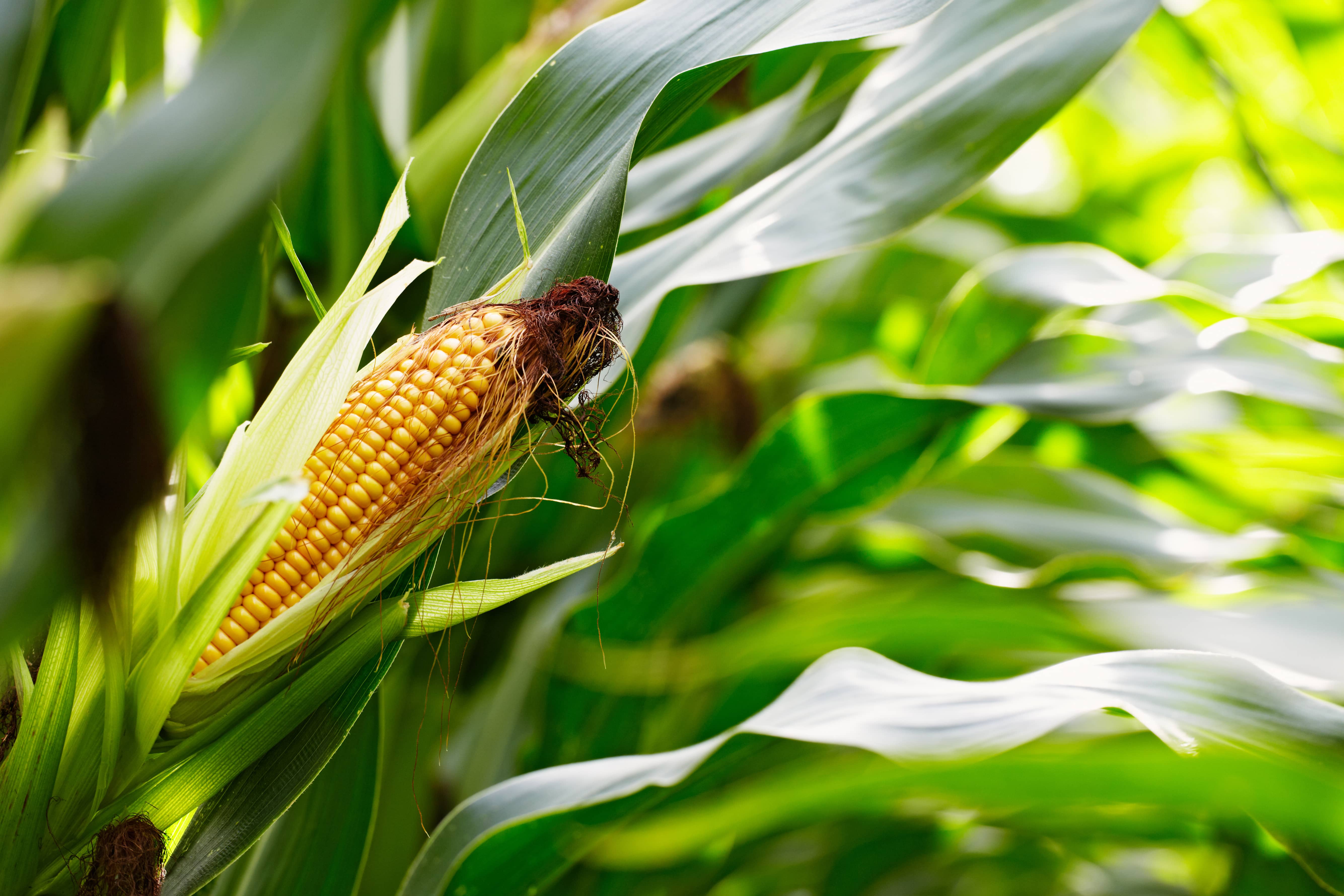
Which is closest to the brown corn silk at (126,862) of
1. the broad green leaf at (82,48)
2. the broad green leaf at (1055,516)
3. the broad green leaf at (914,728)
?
the broad green leaf at (914,728)

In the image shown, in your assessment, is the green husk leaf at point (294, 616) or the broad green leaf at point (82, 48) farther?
the broad green leaf at point (82, 48)

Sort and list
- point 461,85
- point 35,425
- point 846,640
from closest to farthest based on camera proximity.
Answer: point 35,425
point 846,640
point 461,85

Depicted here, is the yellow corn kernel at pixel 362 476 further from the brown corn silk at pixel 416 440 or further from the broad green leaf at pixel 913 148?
the broad green leaf at pixel 913 148

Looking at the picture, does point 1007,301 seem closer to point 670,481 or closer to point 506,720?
point 670,481

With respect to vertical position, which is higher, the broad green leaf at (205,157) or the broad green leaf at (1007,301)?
the broad green leaf at (205,157)

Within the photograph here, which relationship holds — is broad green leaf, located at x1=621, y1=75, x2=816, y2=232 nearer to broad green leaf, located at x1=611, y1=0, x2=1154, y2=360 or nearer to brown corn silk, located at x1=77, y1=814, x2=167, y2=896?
broad green leaf, located at x1=611, y1=0, x2=1154, y2=360

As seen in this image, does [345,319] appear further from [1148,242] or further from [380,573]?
[1148,242]

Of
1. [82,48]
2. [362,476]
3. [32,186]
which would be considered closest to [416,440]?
[362,476]

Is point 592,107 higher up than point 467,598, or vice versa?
point 592,107
